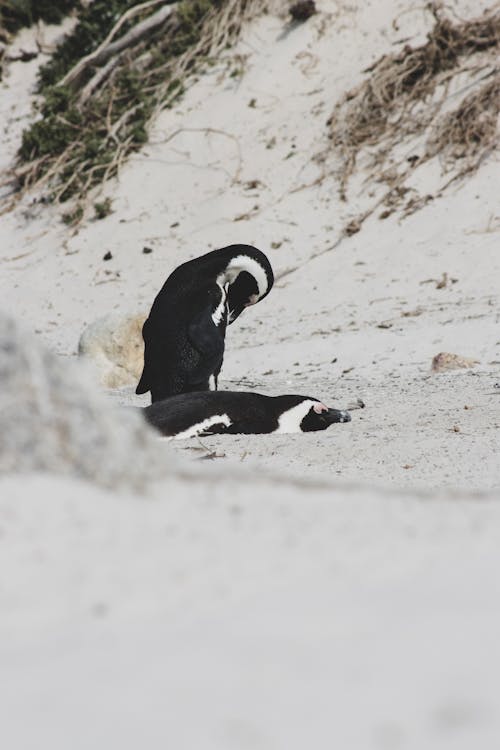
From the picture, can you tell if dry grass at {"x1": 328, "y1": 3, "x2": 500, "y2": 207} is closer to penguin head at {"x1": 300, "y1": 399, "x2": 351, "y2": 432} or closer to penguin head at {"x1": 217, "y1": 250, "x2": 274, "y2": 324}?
penguin head at {"x1": 217, "y1": 250, "x2": 274, "y2": 324}

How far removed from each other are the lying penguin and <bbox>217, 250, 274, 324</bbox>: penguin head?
5.68ft

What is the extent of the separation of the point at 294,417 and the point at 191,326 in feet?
4.21

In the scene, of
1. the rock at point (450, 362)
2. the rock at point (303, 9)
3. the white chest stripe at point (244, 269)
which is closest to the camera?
the rock at point (450, 362)

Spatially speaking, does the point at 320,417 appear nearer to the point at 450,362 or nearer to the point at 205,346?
the point at 205,346

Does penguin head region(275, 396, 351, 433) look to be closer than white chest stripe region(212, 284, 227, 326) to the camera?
Yes

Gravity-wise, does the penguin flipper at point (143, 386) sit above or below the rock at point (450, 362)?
above

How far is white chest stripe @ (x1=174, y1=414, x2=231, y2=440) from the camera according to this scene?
501cm

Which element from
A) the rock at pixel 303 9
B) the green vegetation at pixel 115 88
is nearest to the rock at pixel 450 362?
the green vegetation at pixel 115 88

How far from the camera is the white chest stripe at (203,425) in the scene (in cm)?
501

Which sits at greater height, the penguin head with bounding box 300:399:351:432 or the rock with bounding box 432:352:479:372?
the penguin head with bounding box 300:399:351:432

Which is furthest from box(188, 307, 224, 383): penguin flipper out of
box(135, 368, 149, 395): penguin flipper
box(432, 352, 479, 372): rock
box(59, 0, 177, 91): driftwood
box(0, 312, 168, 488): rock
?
box(59, 0, 177, 91): driftwood

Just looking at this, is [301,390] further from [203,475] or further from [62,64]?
[62,64]

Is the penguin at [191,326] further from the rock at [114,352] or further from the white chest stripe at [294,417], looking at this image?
the white chest stripe at [294,417]

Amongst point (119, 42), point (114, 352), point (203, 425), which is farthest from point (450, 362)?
point (119, 42)
